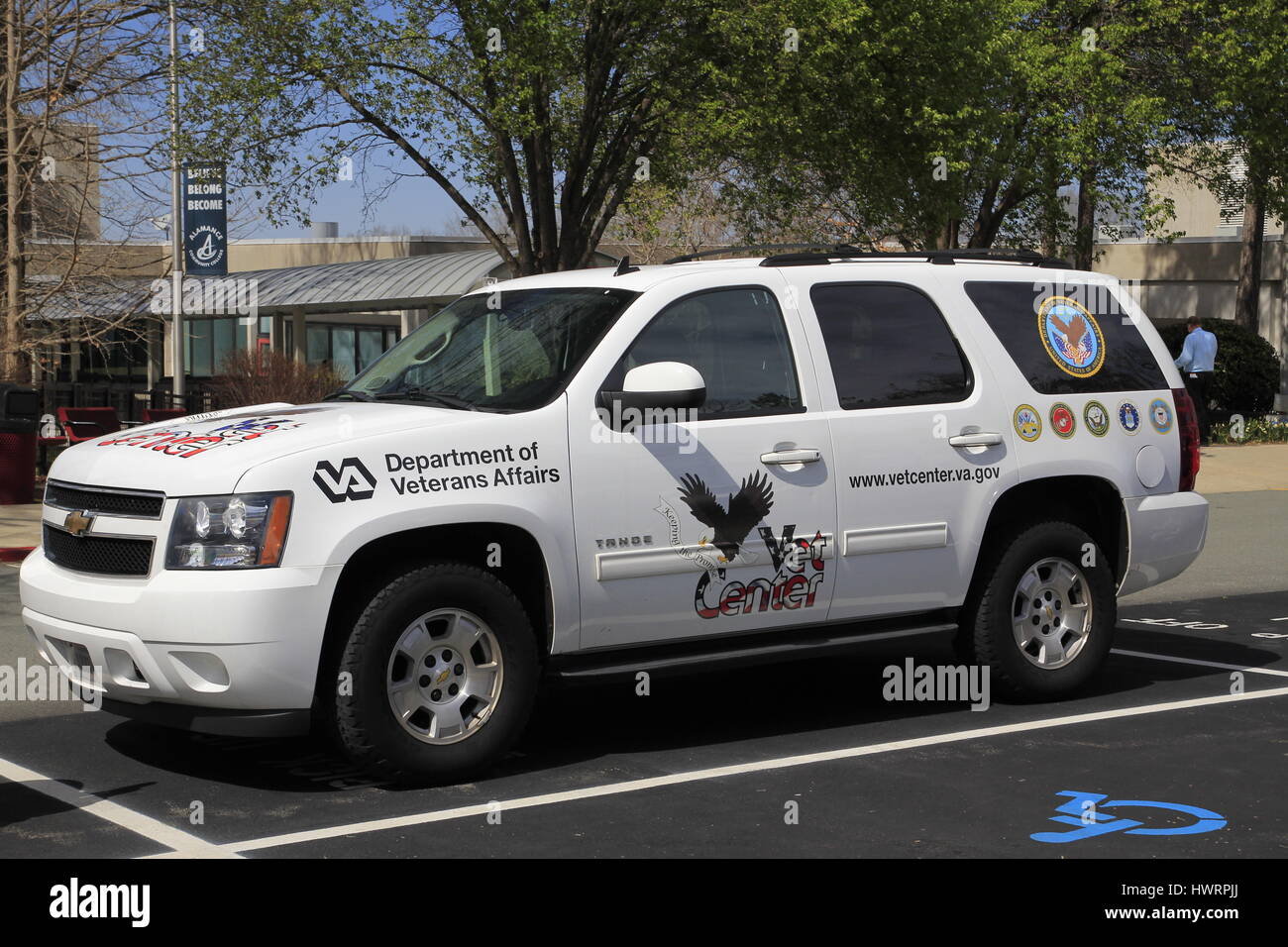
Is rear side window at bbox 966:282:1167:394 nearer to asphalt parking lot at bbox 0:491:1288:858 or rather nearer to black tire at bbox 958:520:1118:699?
black tire at bbox 958:520:1118:699

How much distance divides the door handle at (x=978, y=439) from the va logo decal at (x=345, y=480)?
279cm

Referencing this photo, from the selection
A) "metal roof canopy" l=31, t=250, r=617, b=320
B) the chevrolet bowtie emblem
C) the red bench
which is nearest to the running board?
the chevrolet bowtie emblem

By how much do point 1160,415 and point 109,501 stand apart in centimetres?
509

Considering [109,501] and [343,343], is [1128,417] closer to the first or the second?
[109,501]

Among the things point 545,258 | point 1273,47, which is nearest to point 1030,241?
point 1273,47

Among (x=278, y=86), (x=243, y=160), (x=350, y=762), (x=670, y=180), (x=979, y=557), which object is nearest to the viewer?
(x=350, y=762)

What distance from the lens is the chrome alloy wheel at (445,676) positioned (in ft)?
20.0

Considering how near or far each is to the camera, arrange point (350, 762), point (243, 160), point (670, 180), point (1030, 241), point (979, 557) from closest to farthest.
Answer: point (350, 762)
point (979, 557)
point (243, 160)
point (670, 180)
point (1030, 241)

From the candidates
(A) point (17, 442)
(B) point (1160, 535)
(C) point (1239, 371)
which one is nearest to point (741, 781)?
(B) point (1160, 535)

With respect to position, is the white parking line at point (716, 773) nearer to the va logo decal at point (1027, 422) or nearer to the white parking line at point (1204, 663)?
the white parking line at point (1204, 663)

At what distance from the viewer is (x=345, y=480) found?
19.5 ft

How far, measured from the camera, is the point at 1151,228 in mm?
26234

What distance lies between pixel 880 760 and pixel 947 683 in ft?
4.49
